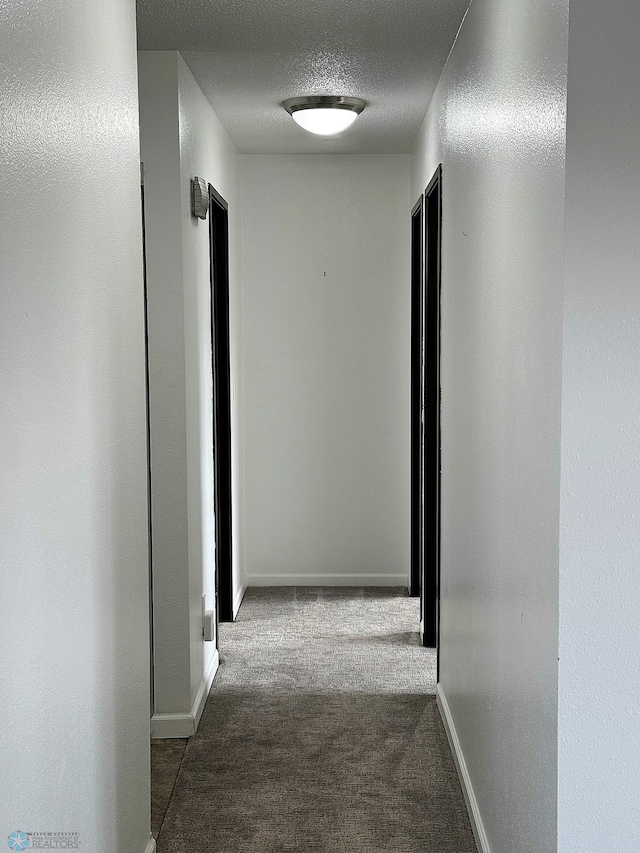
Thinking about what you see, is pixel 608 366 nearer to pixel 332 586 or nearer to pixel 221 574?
pixel 221 574

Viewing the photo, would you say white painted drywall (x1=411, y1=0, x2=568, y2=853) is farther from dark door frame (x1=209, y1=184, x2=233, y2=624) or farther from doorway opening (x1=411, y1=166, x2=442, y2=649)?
dark door frame (x1=209, y1=184, x2=233, y2=624)

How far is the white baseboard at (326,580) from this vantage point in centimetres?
562

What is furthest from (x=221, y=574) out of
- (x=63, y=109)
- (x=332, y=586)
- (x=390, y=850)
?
(x=63, y=109)

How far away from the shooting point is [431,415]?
4.34 meters

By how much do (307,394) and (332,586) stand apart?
1.19 m

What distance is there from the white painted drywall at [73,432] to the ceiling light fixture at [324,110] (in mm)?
A: 1822

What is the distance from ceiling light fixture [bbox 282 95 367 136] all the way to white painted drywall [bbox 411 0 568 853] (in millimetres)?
748

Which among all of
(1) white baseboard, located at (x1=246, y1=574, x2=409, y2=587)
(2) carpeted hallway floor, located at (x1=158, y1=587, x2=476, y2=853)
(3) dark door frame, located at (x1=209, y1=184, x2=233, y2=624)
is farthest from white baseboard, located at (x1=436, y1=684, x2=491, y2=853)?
(1) white baseboard, located at (x1=246, y1=574, x2=409, y2=587)

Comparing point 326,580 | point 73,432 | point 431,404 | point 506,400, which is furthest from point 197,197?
point 326,580

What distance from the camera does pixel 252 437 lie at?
559 cm

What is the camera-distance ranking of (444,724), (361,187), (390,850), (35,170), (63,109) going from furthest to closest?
(361,187)
(444,724)
(390,850)
(63,109)
(35,170)

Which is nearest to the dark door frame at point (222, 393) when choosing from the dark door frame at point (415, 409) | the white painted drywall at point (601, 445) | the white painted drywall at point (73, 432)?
the dark door frame at point (415, 409)

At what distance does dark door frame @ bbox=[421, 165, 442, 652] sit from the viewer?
166 inches

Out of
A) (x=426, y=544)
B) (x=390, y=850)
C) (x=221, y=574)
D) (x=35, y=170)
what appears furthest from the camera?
(x=221, y=574)
